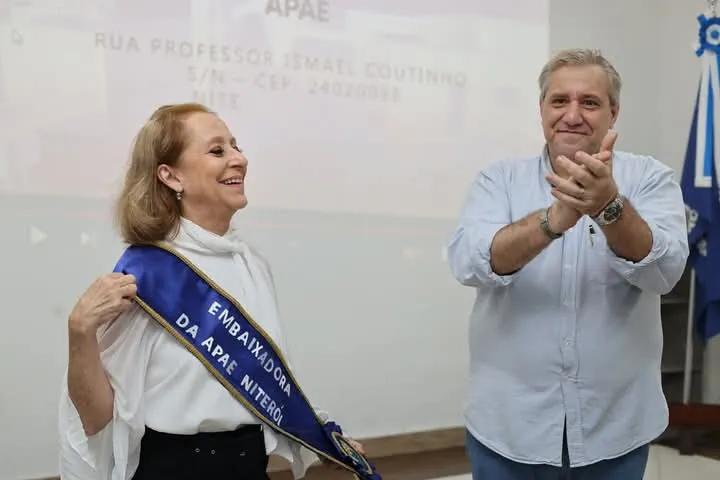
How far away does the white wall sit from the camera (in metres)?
2.59

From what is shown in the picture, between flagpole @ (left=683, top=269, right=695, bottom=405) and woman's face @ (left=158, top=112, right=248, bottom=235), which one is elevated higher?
woman's face @ (left=158, top=112, right=248, bottom=235)

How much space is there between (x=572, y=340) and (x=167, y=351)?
0.79 m

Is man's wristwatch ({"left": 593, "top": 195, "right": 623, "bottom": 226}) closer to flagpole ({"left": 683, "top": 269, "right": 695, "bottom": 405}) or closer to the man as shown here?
the man

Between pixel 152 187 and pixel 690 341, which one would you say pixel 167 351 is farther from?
pixel 690 341

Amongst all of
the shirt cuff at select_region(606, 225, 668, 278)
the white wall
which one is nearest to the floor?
the white wall

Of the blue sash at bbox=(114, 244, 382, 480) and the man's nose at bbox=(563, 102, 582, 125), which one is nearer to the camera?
Answer: the blue sash at bbox=(114, 244, 382, 480)

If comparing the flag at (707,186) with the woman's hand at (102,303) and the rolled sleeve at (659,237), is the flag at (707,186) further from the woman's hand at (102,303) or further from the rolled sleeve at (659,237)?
the woman's hand at (102,303)

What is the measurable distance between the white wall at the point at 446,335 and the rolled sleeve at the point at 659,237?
180 centimetres

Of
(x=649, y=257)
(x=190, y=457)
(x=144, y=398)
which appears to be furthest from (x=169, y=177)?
(x=649, y=257)

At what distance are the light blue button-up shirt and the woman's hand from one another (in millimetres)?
647

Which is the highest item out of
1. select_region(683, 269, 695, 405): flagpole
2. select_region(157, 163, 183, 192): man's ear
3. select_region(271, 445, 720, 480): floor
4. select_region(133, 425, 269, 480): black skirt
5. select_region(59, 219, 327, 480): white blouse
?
select_region(157, 163, 183, 192): man's ear

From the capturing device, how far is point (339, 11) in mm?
3105

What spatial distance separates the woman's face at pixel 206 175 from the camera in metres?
1.41

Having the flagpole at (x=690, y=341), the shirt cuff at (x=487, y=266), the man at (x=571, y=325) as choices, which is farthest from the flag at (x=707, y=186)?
the shirt cuff at (x=487, y=266)
